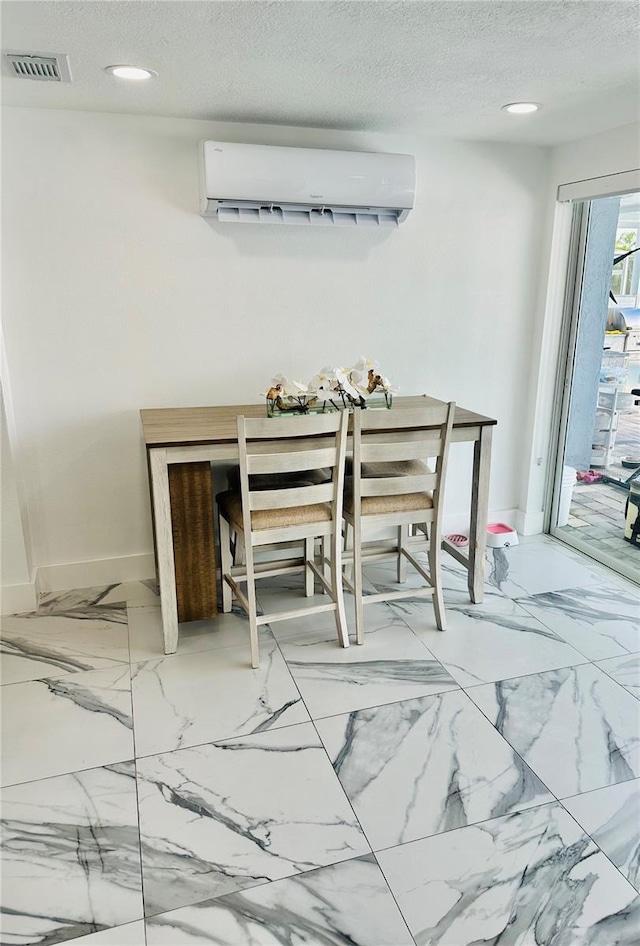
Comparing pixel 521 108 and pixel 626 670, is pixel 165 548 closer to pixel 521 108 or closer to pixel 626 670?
pixel 626 670

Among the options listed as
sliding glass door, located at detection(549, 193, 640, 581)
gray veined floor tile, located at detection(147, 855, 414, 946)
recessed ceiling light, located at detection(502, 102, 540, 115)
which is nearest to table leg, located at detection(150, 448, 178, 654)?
gray veined floor tile, located at detection(147, 855, 414, 946)

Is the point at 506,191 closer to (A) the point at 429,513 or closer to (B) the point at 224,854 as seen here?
(A) the point at 429,513

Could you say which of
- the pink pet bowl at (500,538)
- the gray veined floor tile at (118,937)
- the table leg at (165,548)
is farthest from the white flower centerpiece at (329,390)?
the gray veined floor tile at (118,937)

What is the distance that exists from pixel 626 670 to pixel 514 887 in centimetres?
117

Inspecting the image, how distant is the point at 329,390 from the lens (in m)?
2.73

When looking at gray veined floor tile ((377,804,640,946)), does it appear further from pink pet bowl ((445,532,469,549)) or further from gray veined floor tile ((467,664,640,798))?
pink pet bowl ((445,532,469,549))

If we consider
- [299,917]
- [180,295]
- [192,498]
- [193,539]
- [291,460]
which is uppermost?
[180,295]

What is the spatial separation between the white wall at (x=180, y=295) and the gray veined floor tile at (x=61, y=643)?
326 mm

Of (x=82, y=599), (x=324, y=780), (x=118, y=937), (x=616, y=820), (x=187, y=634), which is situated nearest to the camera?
(x=118, y=937)

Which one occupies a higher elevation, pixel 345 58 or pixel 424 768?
pixel 345 58

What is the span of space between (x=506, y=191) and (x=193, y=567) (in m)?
2.51

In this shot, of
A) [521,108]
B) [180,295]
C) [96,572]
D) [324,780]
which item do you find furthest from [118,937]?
[521,108]

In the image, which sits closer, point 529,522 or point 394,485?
point 394,485

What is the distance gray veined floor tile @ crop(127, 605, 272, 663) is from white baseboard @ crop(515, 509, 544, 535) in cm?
179
